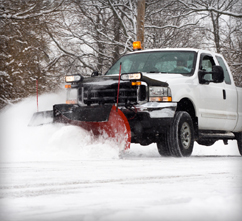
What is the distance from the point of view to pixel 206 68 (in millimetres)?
8773

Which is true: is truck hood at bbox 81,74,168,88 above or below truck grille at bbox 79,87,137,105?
above

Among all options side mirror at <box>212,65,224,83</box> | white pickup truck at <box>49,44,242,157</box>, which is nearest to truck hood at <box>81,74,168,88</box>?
white pickup truck at <box>49,44,242,157</box>

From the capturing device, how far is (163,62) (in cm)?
845

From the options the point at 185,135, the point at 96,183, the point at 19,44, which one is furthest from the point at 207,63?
the point at 19,44

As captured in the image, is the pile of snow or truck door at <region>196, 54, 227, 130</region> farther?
truck door at <region>196, 54, 227, 130</region>

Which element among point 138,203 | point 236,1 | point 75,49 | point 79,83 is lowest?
point 138,203

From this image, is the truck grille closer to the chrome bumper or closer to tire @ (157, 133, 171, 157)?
the chrome bumper

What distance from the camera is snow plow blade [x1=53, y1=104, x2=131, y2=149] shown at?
22.8 feet

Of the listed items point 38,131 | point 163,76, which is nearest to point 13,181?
point 38,131

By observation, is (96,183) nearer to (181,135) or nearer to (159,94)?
(159,94)

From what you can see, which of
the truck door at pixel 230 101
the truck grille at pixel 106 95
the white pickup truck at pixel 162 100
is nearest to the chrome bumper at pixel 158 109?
the white pickup truck at pixel 162 100

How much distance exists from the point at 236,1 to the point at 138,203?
1649cm

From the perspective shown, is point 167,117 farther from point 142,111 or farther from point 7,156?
point 7,156

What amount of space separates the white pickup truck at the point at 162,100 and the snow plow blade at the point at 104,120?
0.05ft
